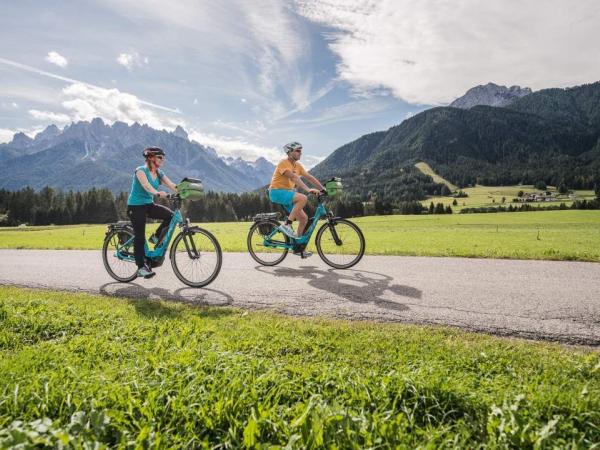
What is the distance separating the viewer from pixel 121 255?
8367 millimetres

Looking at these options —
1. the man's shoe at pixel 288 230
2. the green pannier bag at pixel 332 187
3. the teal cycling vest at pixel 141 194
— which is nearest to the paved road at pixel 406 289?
the man's shoe at pixel 288 230

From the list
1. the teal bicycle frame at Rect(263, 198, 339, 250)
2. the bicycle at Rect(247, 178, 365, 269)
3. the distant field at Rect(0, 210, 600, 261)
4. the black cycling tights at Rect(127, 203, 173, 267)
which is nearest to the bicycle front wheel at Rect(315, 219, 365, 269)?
the bicycle at Rect(247, 178, 365, 269)

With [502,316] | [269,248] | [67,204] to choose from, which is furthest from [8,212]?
[502,316]

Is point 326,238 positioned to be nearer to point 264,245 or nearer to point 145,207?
point 264,245

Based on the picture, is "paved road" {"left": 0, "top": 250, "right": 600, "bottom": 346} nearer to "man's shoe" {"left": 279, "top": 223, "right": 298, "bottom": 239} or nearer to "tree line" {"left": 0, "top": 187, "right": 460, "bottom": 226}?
"man's shoe" {"left": 279, "top": 223, "right": 298, "bottom": 239}

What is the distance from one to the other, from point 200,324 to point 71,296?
347 centimetres

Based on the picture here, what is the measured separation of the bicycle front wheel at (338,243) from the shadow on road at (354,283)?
1.67 feet

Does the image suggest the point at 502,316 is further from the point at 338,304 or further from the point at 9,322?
the point at 9,322

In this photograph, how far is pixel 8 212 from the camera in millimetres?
106750

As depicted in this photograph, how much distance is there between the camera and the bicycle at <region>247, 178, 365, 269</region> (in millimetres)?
9203

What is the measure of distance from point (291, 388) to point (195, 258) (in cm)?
516

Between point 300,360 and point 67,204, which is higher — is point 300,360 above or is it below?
below

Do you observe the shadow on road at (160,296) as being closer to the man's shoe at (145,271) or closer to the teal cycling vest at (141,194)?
the man's shoe at (145,271)

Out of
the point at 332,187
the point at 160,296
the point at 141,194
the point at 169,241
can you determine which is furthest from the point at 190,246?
the point at 332,187
